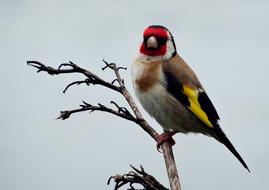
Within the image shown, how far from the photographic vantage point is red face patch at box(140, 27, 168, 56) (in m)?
5.32

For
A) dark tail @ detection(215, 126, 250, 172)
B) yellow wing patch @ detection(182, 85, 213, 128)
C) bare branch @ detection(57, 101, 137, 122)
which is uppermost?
bare branch @ detection(57, 101, 137, 122)

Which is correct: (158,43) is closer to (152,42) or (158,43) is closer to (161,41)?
(161,41)

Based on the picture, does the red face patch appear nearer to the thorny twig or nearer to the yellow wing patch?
the yellow wing patch

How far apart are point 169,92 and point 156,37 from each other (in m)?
0.59

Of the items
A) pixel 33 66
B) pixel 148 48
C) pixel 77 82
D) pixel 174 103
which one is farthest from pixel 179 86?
pixel 33 66

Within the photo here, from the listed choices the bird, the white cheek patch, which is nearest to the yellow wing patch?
the bird

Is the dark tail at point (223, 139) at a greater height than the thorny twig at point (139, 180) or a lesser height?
lesser

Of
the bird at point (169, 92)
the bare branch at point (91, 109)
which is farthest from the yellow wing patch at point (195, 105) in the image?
the bare branch at point (91, 109)

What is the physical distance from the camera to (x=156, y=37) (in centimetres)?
539

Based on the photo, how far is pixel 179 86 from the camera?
5.48 m

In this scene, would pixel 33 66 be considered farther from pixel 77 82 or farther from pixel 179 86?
pixel 179 86

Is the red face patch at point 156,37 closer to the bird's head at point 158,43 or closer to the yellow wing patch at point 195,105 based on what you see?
the bird's head at point 158,43

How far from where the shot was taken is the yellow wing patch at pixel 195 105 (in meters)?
5.41

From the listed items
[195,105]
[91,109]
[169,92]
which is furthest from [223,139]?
[91,109]
